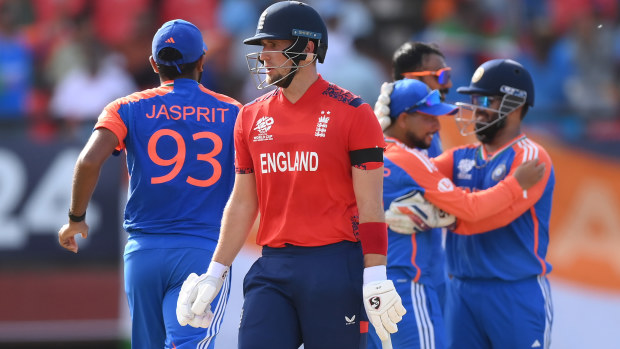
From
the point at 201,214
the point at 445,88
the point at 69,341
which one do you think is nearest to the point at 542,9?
the point at 445,88

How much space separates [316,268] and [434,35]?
8125 millimetres

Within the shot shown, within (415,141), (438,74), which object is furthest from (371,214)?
(438,74)

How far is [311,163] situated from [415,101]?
65.5 inches

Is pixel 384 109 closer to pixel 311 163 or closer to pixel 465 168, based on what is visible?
pixel 465 168

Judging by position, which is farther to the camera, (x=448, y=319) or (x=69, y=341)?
(x=69, y=341)

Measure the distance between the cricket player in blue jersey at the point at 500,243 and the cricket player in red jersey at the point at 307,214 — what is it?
1574mm

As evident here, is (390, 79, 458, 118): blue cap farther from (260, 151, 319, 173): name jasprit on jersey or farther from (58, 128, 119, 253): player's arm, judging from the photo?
(58, 128, 119, 253): player's arm

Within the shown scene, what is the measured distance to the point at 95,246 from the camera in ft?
32.1

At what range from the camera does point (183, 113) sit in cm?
573

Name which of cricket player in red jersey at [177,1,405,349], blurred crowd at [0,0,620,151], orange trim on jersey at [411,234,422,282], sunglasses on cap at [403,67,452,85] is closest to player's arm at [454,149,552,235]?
orange trim on jersey at [411,234,422,282]

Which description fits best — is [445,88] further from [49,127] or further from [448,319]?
[49,127]

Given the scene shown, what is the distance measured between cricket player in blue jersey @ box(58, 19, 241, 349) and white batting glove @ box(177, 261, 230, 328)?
0.81 metres

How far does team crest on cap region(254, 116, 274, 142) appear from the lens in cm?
469

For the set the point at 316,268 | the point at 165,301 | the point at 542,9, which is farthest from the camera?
the point at 542,9
